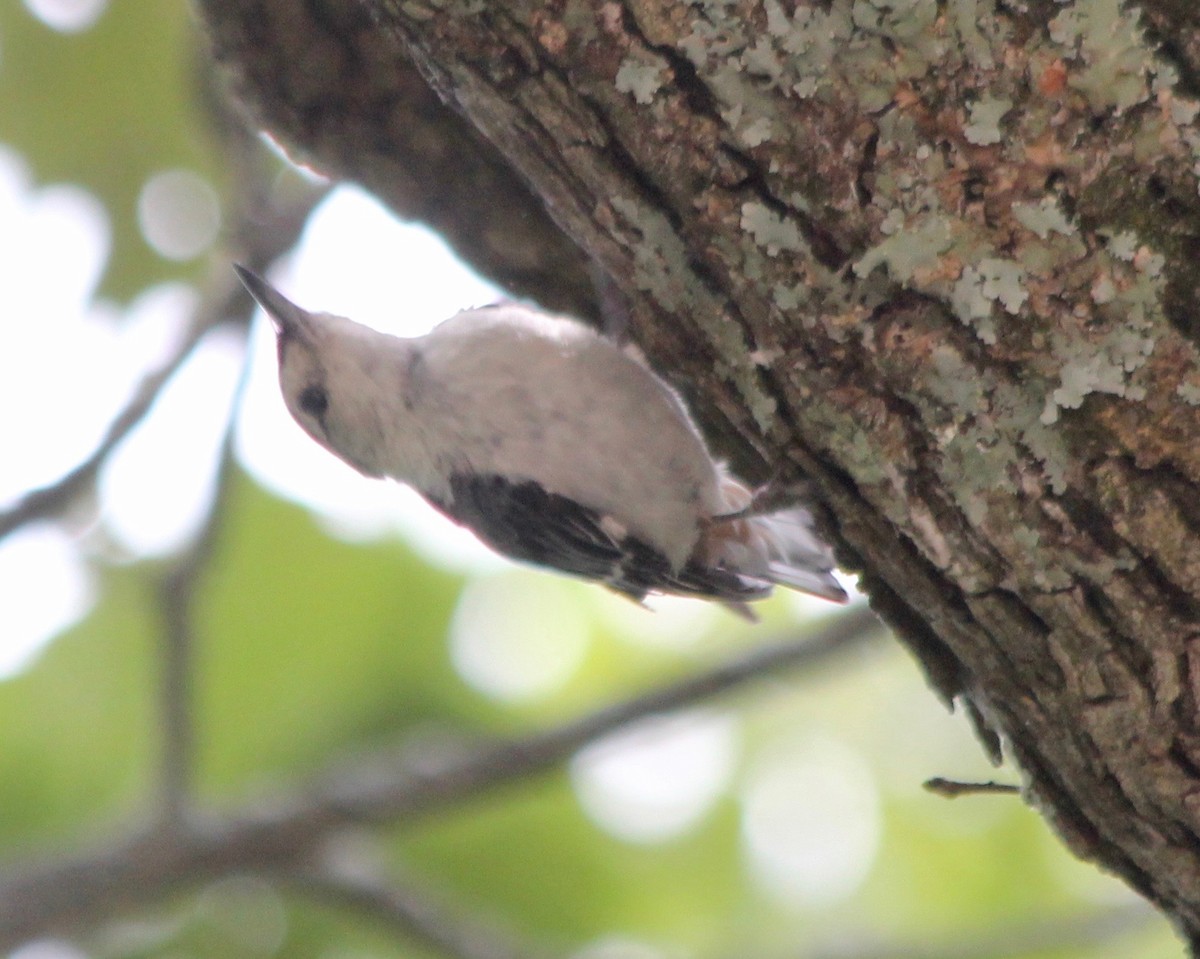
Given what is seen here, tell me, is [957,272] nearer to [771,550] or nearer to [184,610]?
[771,550]

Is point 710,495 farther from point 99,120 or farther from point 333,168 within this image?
point 99,120

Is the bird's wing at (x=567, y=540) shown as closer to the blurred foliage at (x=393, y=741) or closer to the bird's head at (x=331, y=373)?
the bird's head at (x=331, y=373)

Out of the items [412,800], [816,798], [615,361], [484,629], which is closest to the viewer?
[615,361]

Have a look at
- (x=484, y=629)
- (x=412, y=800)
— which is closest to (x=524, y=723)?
(x=484, y=629)

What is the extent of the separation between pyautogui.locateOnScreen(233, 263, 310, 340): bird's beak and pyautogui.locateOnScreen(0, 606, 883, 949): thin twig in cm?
218

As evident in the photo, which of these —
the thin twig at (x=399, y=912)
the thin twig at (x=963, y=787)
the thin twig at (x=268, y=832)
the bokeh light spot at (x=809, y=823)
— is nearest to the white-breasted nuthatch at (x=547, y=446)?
the thin twig at (x=963, y=787)

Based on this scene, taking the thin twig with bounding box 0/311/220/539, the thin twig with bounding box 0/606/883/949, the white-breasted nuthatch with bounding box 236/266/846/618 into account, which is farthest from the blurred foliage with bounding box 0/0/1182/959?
the white-breasted nuthatch with bounding box 236/266/846/618

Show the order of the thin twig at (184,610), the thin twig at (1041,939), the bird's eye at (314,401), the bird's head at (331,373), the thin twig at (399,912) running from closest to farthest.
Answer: the bird's head at (331,373) < the bird's eye at (314,401) < the thin twig at (184,610) < the thin twig at (1041,939) < the thin twig at (399,912)

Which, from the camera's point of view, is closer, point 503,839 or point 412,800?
point 412,800

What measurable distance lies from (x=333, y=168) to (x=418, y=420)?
2.55 ft

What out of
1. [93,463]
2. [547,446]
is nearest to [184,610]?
[93,463]

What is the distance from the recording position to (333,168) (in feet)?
12.7

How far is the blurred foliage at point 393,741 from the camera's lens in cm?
698

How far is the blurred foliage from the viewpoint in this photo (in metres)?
6.98
